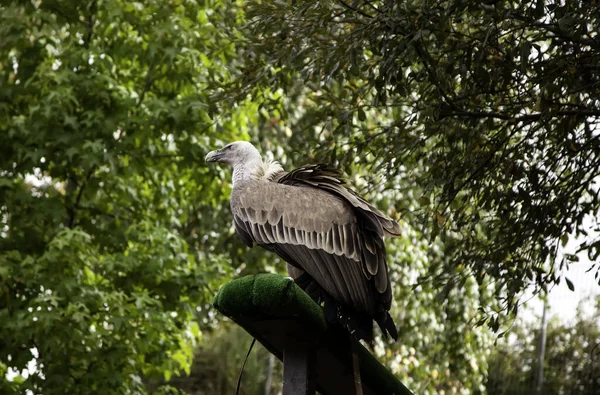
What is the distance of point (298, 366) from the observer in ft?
15.0

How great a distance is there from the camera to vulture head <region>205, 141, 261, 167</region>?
22.3ft

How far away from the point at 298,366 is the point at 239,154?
2.65m

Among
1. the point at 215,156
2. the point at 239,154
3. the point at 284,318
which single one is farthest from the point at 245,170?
the point at 284,318

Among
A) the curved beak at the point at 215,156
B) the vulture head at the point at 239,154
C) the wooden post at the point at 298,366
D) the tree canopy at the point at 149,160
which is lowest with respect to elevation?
the wooden post at the point at 298,366

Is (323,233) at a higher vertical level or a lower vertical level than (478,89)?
lower

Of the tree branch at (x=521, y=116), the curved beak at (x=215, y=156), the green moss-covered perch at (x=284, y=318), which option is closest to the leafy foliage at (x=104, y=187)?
the curved beak at (x=215, y=156)

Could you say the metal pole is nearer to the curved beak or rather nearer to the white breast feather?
the curved beak

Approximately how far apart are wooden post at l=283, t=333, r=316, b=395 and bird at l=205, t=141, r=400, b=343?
32cm

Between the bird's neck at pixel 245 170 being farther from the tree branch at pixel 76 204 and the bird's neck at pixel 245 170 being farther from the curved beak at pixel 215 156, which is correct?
the tree branch at pixel 76 204

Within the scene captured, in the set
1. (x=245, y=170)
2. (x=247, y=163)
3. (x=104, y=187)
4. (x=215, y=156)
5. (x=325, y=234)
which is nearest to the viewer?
(x=325, y=234)

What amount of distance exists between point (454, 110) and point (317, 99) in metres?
2.05

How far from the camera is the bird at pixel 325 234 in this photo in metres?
5.21

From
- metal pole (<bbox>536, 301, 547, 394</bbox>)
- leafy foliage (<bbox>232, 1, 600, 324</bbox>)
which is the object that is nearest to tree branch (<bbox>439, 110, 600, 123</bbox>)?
leafy foliage (<bbox>232, 1, 600, 324</bbox>)

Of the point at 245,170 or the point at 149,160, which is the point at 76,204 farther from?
the point at 245,170
